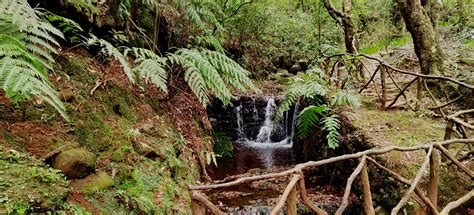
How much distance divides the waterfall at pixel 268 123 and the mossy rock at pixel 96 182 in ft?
22.2

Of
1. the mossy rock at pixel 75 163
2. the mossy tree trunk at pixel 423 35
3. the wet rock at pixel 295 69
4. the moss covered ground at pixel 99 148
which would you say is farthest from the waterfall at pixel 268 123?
the mossy rock at pixel 75 163

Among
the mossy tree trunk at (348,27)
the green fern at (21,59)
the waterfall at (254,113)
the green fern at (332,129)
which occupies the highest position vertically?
the mossy tree trunk at (348,27)

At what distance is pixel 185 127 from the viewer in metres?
4.54

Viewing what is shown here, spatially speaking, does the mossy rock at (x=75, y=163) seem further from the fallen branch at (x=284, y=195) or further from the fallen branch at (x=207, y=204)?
the fallen branch at (x=284, y=195)

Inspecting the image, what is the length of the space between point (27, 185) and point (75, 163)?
1.70ft

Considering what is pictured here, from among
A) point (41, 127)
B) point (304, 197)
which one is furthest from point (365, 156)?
point (41, 127)

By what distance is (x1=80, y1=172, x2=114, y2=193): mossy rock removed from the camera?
7.48 ft

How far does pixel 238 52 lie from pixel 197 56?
21.0ft

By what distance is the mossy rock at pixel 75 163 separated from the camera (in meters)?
→ 2.24

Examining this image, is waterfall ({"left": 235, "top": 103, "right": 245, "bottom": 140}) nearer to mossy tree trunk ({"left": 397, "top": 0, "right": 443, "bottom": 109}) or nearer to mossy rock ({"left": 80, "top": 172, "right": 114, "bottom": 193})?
mossy tree trunk ({"left": 397, "top": 0, "right": 443, "bottom": 109})

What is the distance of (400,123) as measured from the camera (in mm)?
5102

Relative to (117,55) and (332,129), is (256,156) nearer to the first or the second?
(332,129)

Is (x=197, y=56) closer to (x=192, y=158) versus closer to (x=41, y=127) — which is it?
→ (x=192, y=158)

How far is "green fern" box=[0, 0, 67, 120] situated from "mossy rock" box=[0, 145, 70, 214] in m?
0.36
